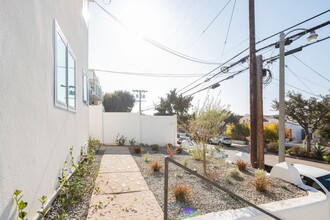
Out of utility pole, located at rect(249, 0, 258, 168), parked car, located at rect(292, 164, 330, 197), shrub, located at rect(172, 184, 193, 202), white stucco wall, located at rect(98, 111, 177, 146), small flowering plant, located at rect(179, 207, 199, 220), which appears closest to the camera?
small flowering plant, located at rect(179, 207, 199, 220)

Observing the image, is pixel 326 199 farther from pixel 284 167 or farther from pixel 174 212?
pixel 174 212

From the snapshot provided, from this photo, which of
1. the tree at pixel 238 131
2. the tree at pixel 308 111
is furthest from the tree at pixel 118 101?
the tree at pixel 308 111

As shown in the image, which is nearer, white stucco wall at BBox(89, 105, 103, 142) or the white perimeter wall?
white stucco wall at BBox(89, 105, 103, 142)

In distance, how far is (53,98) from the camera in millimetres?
3330

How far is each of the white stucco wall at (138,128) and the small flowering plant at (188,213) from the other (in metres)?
9.79

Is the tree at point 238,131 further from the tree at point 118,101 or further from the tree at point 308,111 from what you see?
the tree at point 118,101

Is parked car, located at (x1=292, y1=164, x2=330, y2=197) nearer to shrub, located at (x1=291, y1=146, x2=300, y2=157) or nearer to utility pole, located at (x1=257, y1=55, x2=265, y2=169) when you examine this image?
utility pole, located at (x1=257, y1=55, x2=265, y2=169)

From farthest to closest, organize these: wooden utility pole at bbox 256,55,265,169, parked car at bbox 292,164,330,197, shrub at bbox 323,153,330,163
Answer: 1. shrub at bbox 323,153,330,163
2. wooden utility pole at bbox 256,55,265,169
3. parked car at bbox 292,164,330,197

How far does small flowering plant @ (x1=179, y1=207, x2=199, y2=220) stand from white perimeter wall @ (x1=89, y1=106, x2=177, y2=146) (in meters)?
9.47

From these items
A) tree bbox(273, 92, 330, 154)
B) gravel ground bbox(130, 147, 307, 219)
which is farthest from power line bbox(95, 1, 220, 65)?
tree bbox(273, 92, 330, 154)

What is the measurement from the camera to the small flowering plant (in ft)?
10.3

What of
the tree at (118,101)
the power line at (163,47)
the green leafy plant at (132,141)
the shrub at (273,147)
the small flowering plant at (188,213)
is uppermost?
the power line at (163,47)

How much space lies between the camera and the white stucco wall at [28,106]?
1853mm

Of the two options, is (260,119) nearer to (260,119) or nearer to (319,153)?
(260,119)
